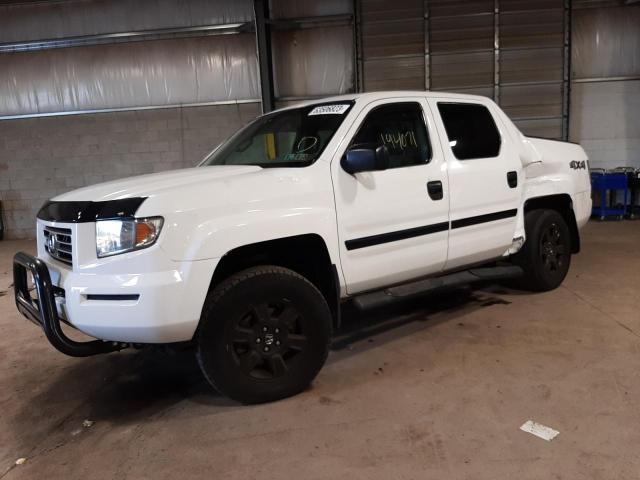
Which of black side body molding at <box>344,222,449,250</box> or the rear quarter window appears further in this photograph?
the rear quarter window

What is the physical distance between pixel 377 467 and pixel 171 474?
38.0 inches

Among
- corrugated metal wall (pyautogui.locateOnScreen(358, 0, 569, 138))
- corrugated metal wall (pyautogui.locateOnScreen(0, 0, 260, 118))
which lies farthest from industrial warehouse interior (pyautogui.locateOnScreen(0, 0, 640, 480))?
corrugated metal wall (pyautogui.locateOnScreen(0, 0, 260, 118))

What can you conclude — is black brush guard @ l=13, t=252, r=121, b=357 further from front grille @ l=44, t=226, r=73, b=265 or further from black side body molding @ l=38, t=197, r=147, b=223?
black side body molding @ l=38, t=197, r=147, b=223

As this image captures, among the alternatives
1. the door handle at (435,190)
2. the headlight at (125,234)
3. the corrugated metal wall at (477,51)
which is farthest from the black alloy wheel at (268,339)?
the corrugated metal wall at (477,51)

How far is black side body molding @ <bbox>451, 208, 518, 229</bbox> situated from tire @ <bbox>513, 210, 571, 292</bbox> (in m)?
0.56

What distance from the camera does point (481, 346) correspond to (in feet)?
11.9

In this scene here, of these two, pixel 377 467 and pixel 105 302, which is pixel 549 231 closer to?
pixel 377 467

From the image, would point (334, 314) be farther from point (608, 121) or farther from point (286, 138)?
point (608, 121)

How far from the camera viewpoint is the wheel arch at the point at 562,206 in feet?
15.0

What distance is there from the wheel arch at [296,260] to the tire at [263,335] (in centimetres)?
11

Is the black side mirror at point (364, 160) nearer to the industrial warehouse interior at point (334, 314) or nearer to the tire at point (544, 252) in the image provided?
the industrial warehouse interior at point (334, 314)

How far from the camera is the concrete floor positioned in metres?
Result: 2.32

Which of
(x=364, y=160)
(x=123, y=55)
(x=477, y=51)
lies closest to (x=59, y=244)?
(x=364, y=160)

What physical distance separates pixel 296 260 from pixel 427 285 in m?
1.04
